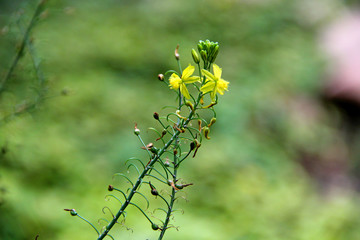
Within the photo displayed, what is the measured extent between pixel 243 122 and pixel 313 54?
2.00 m

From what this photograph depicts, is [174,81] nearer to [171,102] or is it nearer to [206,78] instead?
[206,78]

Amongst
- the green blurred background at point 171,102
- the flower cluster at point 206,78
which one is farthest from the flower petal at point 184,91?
the green blurred background at point 171,102

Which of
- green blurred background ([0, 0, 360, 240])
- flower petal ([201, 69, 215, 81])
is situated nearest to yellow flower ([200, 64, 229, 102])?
flower petal ([201, 69, 215, 81])

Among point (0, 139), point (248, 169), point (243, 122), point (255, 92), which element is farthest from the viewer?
point (255, 92)

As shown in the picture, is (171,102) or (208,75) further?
(171,102)

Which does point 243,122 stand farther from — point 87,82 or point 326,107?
point 87,82

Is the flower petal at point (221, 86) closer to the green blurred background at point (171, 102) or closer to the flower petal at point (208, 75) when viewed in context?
the flower petal at point (208, 75)

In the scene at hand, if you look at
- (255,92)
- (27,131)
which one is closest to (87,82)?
(27,131)

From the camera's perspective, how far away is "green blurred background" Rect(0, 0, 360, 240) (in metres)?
2.68

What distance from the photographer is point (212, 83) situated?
97 cm

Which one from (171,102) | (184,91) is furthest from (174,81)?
(171,102)

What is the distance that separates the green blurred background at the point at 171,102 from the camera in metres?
2.68

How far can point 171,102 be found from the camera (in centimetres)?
403

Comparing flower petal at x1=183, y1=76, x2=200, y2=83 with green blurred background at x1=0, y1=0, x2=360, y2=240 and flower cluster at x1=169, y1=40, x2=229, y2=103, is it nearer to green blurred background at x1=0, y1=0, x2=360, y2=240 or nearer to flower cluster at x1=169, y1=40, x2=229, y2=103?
flower cluster at x1=169, y1=40, x2=229, y2=103
